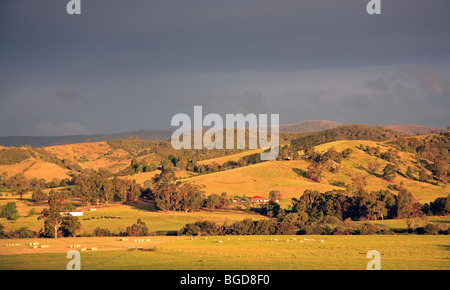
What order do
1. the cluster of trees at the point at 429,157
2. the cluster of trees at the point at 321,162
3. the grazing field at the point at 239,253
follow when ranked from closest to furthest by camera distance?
the grazing field at the point at 239,253 → the cluster of trees at the point at 321,162 → the cluster of trees at the point at 429,157

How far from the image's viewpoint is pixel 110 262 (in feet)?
175

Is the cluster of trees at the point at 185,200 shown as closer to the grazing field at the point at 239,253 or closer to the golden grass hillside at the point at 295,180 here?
the golden grass hillside at the point at 295,180

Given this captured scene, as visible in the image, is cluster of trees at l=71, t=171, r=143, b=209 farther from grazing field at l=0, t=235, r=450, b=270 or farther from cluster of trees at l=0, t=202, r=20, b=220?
grazing field at l=0, t=235, r=450, b=270

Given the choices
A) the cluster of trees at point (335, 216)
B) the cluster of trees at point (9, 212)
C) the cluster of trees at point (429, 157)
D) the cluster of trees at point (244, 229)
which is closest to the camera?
the cluster of trees at point (335, 216)

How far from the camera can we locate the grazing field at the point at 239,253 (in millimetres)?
51156

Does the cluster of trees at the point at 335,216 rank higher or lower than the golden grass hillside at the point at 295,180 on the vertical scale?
lower

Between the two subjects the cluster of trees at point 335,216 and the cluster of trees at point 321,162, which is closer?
the cluster of trees at point 335,216

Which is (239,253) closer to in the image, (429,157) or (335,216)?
(335,216)

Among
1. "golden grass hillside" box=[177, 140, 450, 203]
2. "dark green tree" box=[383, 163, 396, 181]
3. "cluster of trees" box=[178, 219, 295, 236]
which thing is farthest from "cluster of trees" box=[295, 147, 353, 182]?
"cluster of trees" box=[178, 219, 295, 236]

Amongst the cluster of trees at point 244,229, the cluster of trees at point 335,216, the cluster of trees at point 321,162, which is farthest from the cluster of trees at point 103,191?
the cluster of trees at point 321,162

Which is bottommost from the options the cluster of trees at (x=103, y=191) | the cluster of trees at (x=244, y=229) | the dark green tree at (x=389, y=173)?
the cluster of trees at (x=244, y=229)

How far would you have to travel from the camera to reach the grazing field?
51.2 m
